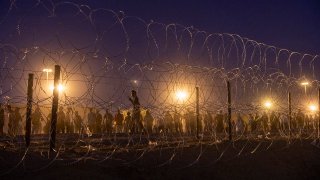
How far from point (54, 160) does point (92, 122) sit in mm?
9851

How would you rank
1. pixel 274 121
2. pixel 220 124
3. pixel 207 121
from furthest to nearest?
pixel 220 124
pixel 274 121
pixel 207 121

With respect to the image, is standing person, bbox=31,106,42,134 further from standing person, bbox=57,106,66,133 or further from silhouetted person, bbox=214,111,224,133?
silhouetted person, bbox=214,111,224,133

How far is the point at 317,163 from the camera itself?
12.9m

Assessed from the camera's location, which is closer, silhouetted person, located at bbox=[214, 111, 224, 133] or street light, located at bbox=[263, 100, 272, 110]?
street light, located at bbox=[263, 100, 272, 110]

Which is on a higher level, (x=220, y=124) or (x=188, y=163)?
(x=220, y=124)

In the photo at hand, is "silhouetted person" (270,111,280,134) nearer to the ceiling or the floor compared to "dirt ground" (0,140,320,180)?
nearer to the ceiling

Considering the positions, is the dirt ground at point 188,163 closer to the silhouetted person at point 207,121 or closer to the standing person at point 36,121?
the silhouetted person at point 207,121

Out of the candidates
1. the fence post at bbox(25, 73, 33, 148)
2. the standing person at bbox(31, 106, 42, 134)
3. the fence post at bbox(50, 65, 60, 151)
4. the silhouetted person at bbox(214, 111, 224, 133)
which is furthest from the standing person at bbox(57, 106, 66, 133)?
the fence post at bbox(50, 65, 60, 151)

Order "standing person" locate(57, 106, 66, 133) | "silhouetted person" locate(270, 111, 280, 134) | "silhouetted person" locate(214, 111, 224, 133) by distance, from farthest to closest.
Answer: "silhouetted person" locate(214, 111, 224, 133) < "silhouetted person" locate(270, 111, 280, 134) < "standing person" locate(57, 106, 66, 133)

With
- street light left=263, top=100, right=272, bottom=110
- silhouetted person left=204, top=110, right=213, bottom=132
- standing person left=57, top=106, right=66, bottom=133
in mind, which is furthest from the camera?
standing person left=57, top=106, right=66, bottom=133

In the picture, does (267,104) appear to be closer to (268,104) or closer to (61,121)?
(268,104)

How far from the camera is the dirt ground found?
773cm

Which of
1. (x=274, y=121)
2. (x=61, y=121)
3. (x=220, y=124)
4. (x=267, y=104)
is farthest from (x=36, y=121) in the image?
(x=274, y=121)

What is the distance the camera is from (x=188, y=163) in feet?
32.0
